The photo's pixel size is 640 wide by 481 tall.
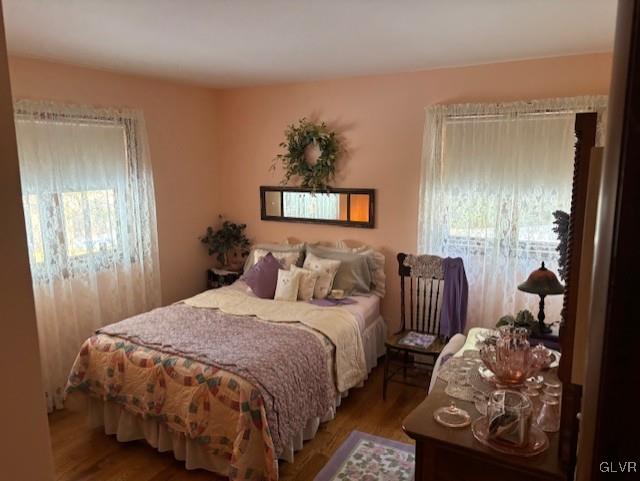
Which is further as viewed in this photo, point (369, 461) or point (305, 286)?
point (305, 286)

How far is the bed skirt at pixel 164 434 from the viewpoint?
107 inches

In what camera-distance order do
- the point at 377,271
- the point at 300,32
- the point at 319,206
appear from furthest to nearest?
the point at 319,206
the point at 377,271
the point at 300,32

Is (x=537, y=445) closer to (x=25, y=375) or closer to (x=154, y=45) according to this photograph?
(x=25, y=375)

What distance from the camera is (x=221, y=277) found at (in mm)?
4719

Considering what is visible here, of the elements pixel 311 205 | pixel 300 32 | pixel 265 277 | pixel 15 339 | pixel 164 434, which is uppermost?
pixel 300 32

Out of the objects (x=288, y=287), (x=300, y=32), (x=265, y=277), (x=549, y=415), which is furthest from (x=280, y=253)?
(x=549, y=415)

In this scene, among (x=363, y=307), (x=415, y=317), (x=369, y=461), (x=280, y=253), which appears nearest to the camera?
(x=369, y=461)

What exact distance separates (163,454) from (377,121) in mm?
3107

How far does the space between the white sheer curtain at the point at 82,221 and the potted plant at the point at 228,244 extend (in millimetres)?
785

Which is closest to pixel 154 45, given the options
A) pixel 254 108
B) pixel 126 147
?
pixel 126 147

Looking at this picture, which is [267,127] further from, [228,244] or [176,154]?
[228,244]

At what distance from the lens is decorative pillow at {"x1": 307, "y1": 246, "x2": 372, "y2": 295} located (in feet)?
13.2

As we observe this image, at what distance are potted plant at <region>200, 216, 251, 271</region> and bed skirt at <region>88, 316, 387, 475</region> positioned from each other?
2.02 metres

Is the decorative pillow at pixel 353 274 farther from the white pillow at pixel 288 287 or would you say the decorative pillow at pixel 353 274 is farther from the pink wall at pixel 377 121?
the white pillow at pixel 288 287
